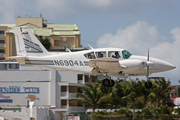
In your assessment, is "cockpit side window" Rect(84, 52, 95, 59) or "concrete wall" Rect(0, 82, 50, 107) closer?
"cockpit side window" Rect(84, 52, 95, 59)

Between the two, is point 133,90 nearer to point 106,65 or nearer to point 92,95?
point 92,95

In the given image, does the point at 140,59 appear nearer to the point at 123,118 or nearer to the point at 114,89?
the point at 123,118

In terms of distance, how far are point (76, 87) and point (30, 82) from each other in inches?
337

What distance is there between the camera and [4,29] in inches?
3460

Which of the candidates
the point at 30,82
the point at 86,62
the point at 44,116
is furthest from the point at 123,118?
the point at 30,82

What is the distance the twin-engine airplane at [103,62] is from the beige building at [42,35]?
60547 millimetres

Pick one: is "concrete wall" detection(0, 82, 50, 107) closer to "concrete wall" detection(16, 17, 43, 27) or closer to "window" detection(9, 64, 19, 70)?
"window" detection(9, 64, 19, 70)

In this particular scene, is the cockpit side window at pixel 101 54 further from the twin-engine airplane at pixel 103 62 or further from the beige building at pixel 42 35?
the beige building at pixel 42 35

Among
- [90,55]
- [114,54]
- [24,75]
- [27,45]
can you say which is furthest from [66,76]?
[114,54]

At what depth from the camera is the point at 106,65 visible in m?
24.9

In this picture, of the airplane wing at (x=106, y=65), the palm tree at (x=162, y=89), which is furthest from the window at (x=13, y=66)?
the airplane wing at (x=106, y=65)

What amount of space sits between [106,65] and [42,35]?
221 ft

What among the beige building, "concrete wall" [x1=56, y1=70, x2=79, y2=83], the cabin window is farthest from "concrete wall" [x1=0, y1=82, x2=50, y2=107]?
the cabin window

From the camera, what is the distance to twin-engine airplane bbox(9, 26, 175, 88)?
24.5m
